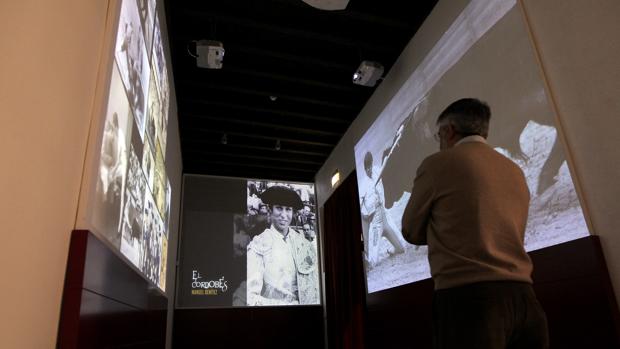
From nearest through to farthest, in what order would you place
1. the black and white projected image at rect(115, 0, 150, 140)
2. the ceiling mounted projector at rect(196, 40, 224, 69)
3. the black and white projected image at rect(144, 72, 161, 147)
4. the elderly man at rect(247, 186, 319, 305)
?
the black and white projected image at rect(115, 0, 150, 140), the black and white projected image at rect(144, 72, 161, 147), the ceiling mounted projector at rect(196, 40, 224, 69), the elderly man at rect(247, 186, 319, 305)

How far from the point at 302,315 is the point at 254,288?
86cm

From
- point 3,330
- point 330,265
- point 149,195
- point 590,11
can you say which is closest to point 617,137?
point 590,11

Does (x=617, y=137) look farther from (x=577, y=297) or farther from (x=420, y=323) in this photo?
(x=420, y=323)

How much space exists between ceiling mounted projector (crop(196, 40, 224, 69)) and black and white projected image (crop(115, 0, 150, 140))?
124 centimetres

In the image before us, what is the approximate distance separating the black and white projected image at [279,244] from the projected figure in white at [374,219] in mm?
2122

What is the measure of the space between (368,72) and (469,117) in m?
2.70

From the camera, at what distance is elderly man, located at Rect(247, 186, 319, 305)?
20.2 ft

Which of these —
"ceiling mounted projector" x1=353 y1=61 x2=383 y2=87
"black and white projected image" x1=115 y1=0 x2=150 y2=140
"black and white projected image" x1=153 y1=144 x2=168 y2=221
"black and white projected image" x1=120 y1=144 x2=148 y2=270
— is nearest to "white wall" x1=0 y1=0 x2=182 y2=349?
"black and white projected image" x1=115 y1=0 x2=150 y2=140

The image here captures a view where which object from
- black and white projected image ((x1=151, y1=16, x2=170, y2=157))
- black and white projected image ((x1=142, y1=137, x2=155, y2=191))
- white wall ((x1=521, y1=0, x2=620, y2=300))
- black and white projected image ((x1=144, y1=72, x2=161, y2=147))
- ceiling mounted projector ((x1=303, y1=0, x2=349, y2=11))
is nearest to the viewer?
white wall ((x1=521, y1=0, x2=620, y2=300))

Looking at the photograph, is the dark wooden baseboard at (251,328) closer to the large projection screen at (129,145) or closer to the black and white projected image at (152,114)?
the large projection screen at (129,145)

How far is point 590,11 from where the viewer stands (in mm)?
2002

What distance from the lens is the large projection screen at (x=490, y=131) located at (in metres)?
2.20

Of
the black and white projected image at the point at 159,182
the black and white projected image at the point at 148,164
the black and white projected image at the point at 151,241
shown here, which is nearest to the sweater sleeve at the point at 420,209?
the black and white projected image at the point at 148,164

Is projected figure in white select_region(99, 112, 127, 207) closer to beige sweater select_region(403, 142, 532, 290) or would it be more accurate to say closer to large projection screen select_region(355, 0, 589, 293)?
beige sweater select_region(403, 142, 532, 290)
